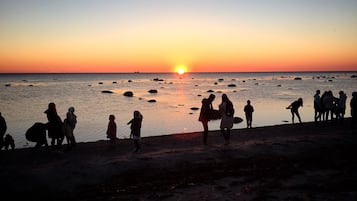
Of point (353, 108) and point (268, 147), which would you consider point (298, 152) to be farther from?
point (353, 108)

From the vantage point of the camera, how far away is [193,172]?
10.7 m

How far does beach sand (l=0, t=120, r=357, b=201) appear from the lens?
8.79 meters

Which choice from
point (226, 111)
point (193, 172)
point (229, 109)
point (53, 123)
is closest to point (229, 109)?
point (229, 109)

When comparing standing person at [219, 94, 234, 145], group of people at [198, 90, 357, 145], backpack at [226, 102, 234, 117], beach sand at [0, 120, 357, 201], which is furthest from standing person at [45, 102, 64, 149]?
backpack at [226, 102, 234, 117]

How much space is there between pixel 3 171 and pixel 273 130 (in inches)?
567

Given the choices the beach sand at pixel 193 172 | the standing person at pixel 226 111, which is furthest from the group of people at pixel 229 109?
the beach sand at pixel 193 172

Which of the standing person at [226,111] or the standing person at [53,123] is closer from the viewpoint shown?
the standing person at [53,123]

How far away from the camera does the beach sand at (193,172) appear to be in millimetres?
8789

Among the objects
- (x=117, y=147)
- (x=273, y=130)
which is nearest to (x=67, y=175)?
(x=117, y=147)

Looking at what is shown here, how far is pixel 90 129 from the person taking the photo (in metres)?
29.1

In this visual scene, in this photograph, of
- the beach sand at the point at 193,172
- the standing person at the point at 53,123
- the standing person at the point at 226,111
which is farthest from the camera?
the standing person at the point at 226,111

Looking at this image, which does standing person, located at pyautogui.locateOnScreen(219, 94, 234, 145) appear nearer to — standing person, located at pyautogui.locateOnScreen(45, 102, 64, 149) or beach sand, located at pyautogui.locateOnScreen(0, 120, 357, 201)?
beach sand, located at pyautogui.locateOnScreen(0, 120, 357, 201)

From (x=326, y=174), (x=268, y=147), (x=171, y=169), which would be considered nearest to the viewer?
(x=326, y=174)

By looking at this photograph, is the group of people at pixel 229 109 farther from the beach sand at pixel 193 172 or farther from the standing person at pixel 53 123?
the standing person at pixel 53 123
